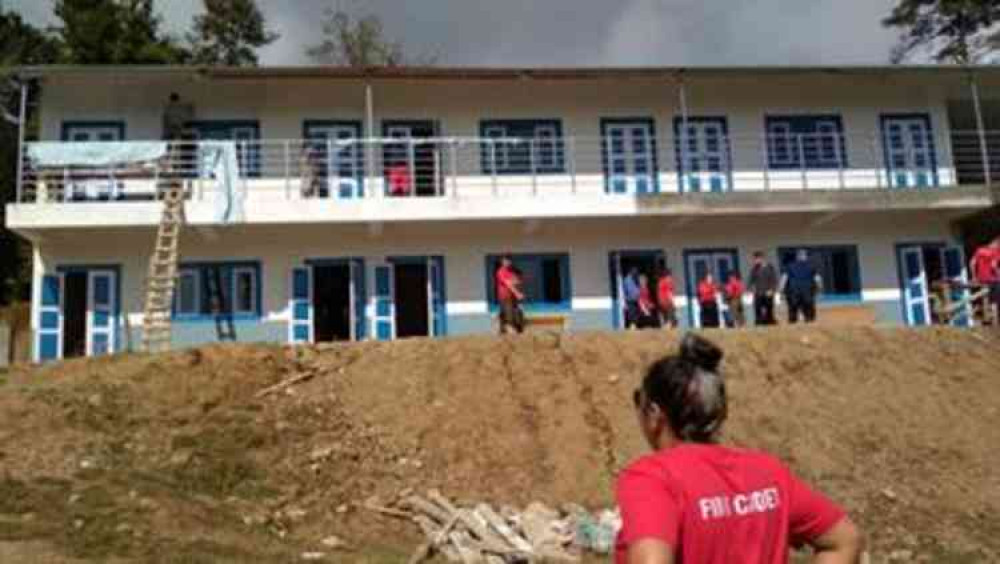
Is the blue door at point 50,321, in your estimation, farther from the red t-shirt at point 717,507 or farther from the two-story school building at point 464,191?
the red t-shirt at point 717,507

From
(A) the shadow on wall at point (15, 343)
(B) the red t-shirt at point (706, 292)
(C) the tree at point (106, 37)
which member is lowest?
(A) the shadow on wall at point (15, 343)

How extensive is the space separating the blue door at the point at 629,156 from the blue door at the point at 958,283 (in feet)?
22.9

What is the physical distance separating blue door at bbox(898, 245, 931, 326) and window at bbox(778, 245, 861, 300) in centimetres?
113

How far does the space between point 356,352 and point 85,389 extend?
14.0 ft

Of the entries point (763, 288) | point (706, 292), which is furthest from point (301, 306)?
point (763, 288)

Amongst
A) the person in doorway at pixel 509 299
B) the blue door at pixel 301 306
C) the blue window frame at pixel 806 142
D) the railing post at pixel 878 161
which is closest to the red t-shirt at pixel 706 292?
the blue window frame at pixel 806 142

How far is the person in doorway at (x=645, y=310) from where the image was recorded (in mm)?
24391

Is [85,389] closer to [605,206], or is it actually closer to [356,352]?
[356,352]

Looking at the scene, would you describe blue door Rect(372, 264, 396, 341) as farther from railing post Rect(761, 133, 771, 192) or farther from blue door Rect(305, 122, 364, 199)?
railing post Rect(761, 133, 771, 192)

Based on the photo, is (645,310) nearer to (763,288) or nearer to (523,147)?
(763,288)

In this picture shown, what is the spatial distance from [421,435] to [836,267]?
13639 millimetres

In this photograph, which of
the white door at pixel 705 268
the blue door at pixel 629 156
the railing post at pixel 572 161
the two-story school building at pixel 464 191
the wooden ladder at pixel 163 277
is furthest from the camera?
the blue door at pixel 629 156

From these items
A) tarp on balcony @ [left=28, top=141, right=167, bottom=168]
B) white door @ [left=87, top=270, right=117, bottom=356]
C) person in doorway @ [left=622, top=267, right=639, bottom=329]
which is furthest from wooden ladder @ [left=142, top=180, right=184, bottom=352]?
person in doorway @ [left=622, top=267, right=639, bottom=329]

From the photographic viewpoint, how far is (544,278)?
2578 cm
